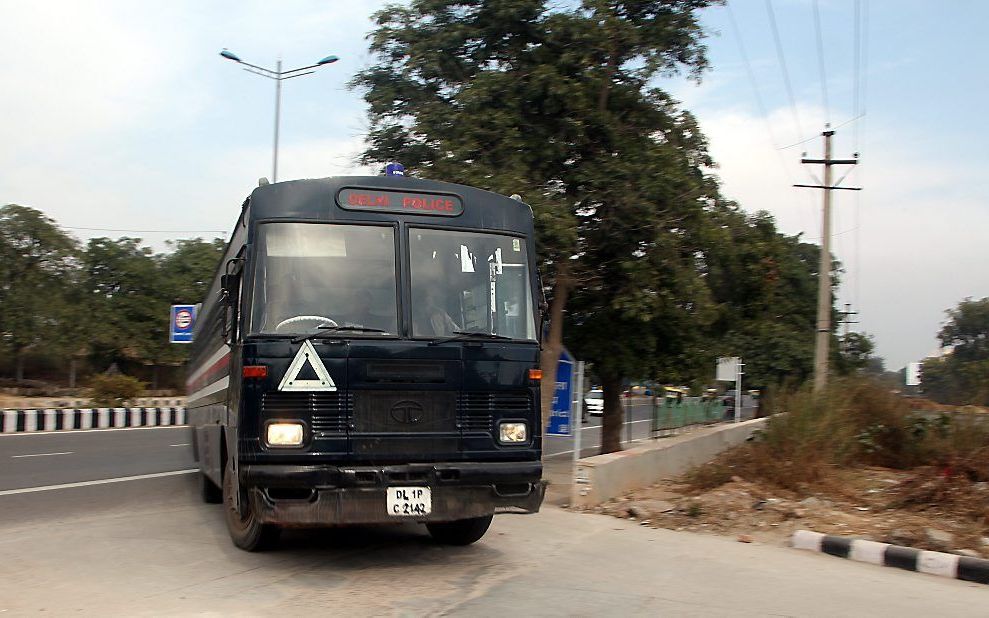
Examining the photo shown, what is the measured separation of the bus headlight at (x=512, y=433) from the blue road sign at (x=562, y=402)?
13.7 feet

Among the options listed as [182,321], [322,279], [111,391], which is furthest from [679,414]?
[182,321]

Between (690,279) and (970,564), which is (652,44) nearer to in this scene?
(690,279)

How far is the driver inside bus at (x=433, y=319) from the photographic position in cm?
663

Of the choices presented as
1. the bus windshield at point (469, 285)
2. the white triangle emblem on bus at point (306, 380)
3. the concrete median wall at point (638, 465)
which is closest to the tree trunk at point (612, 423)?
the concrete median wall at point (638, 465)

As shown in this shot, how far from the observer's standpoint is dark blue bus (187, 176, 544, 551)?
622cm

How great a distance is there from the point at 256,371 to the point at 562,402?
558 centimetres

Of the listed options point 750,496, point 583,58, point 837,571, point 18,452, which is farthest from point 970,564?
point 18,452

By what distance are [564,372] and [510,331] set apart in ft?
14.3

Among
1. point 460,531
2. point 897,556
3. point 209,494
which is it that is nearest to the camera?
point 897,556

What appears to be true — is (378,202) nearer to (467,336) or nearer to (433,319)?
(433,319)

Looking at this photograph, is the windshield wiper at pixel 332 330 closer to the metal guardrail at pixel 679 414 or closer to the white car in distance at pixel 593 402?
the metal guardrail at pixel 679 414

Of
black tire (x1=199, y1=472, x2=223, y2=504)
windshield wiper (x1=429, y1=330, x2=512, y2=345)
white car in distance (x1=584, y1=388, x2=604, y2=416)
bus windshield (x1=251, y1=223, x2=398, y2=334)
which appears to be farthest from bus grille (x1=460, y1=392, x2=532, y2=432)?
white car in distance (x1=584, y1=388, x2=604, y2=416)

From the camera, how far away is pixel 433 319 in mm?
6691

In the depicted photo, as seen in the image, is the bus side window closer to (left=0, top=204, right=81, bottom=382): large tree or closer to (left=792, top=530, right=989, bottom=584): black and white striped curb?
(left=792, top=530, right=989, bottom=584): black and white striped curb
